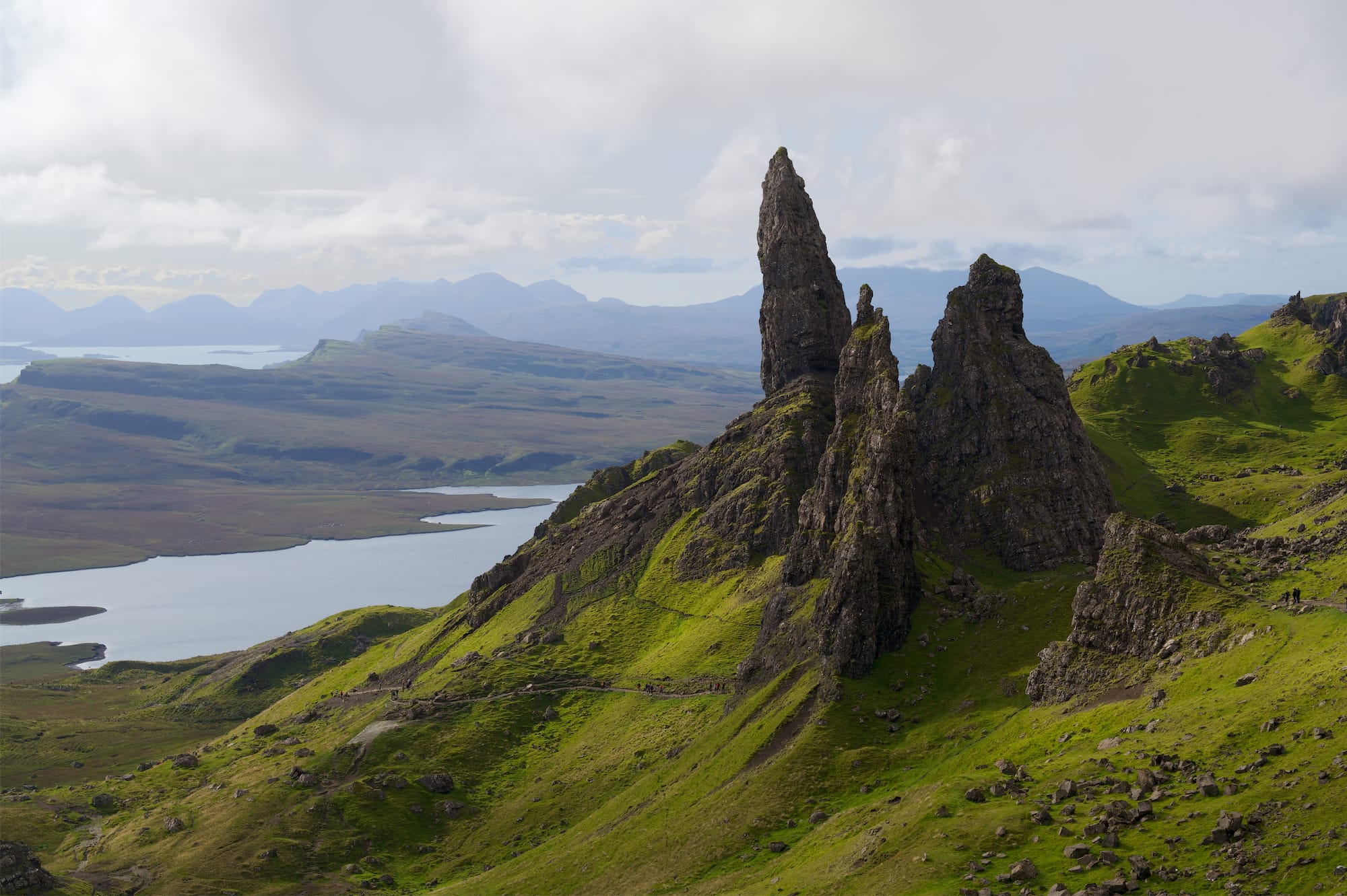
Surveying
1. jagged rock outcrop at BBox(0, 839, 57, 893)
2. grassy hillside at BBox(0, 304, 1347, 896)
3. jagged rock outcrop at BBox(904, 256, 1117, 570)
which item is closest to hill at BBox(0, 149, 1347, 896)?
grassy hillside at BBox(0, 304, 1347, 896)

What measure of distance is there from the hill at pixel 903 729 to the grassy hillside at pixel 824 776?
1.15ft

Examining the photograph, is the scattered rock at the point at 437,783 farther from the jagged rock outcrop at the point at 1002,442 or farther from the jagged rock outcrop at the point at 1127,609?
the jagged rock outcrop at the point at 1127,609

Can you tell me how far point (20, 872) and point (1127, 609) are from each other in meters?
134

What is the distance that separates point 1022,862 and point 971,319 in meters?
122

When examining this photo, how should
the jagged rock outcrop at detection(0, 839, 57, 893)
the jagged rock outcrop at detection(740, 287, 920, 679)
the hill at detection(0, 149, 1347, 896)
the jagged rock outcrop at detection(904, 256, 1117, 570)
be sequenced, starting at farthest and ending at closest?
the jagged rock outcrop at detection(904, 256, 1117, 570), the jagged rock outcrop at detection(740, 287, 920, 679), the jagged rock outcrop at detection(0, 839, 57, 893), the hill at detection(0, 149, 1347, 896)

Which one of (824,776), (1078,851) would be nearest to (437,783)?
(824,776)

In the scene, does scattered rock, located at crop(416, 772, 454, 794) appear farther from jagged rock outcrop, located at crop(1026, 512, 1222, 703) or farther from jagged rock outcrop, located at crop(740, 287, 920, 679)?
A: jagged rock outcrop, located at crop(1026, 512, 1222, 703)

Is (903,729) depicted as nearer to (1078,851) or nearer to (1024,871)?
(1024,871)

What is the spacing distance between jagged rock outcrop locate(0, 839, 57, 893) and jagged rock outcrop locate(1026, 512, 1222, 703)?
400ft

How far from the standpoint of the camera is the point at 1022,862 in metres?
79.8

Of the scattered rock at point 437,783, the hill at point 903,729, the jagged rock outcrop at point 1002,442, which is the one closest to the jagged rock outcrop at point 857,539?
the hill at point 903,729

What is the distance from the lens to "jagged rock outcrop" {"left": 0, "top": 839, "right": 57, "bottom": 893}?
133375 mm

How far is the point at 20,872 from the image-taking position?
135000mm

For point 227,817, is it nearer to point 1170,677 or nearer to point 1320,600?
point 1170,677
